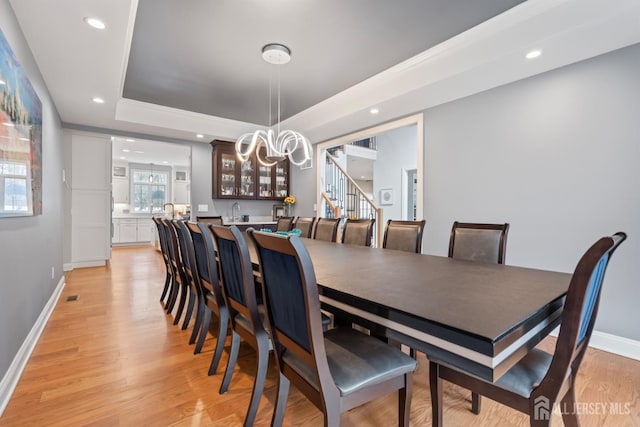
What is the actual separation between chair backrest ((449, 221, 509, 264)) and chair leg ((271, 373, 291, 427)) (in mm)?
1470

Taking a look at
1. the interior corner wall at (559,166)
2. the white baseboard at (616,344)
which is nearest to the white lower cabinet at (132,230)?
the interior corner wall at (559,166)

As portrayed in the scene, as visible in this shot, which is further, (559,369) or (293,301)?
(293,301)

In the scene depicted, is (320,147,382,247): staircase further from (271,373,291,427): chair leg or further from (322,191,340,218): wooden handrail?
(271,373,291,427): chair leg

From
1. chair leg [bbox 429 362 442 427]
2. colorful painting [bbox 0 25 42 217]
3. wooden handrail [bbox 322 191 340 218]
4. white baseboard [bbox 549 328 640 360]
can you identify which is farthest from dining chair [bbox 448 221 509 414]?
wooden handrail [bbox 322 191 340 218]

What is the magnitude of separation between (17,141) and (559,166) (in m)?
4.06

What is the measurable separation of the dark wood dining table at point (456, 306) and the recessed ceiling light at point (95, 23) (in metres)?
2.27

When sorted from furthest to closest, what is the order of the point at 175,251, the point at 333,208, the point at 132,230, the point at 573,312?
the point at 132,230 → the point at 333,208 → the point at 175,251 → the point at 573,312

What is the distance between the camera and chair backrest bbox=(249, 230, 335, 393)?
0.92m

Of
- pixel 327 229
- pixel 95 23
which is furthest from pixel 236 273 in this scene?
pixel 95 23

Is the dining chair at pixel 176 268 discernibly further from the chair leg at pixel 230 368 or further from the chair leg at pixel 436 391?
the chair leg at pixel 436 391

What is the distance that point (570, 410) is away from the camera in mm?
1160

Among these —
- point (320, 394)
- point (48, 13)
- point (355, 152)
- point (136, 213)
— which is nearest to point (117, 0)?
point (48, 13)

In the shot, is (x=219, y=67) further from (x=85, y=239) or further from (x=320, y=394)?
(x=85, y=239)

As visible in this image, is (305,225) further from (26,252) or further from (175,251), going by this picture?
(26,252)
